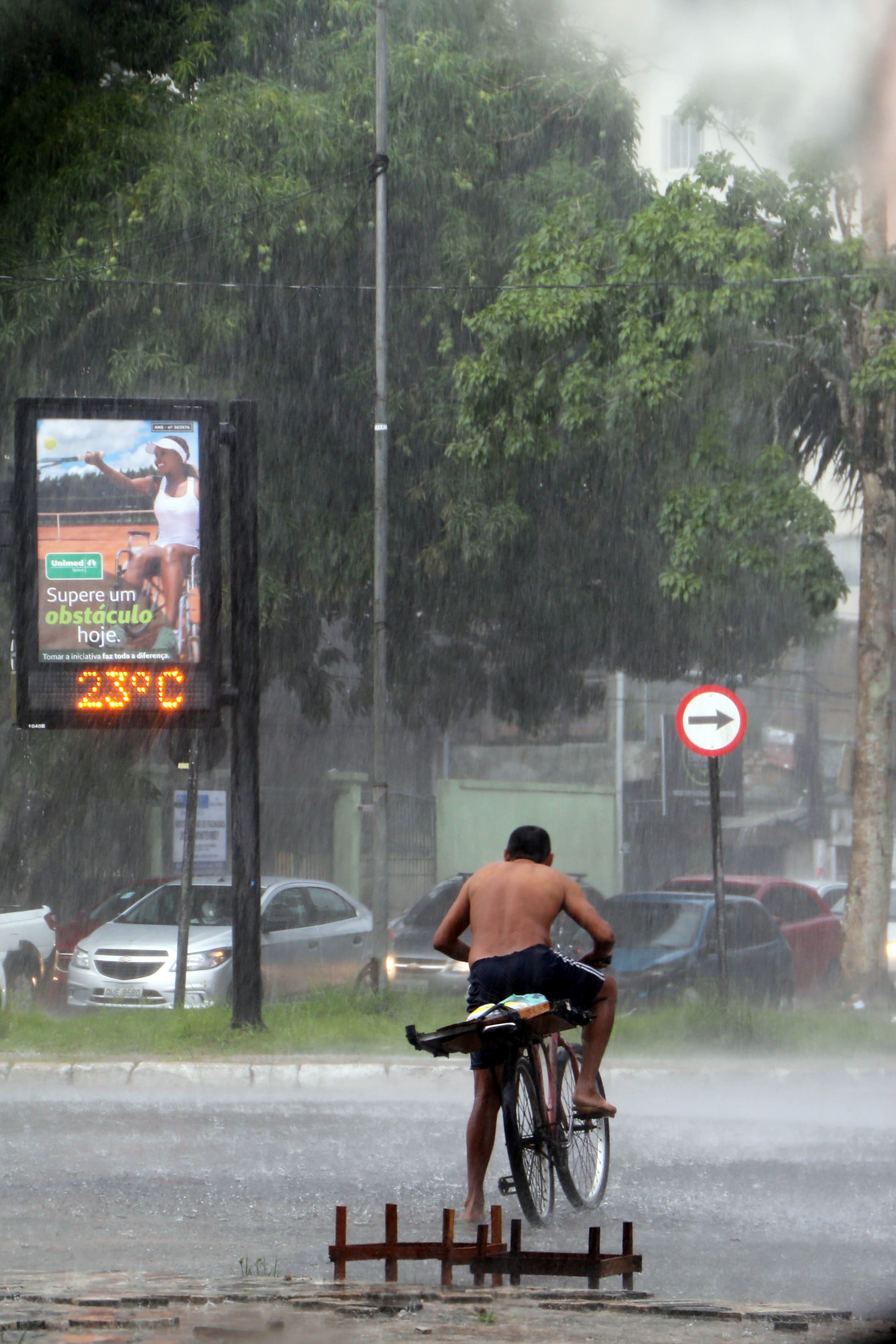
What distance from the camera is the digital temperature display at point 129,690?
10578 mm

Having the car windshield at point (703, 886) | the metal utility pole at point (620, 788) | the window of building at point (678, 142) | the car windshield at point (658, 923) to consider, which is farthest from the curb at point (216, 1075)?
the metal utility pole at point (620, 788)

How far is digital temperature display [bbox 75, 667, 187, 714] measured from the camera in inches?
416

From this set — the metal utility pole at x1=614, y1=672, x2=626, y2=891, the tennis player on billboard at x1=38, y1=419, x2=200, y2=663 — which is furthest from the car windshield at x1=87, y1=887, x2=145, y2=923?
the metal utility pole at x1=614, y1=672, x2=626, y2=891

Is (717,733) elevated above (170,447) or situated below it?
below

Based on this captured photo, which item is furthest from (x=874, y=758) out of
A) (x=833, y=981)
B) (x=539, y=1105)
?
(x=539, y=1105)

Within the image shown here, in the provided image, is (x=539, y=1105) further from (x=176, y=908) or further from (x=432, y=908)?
(x=432, y=908)

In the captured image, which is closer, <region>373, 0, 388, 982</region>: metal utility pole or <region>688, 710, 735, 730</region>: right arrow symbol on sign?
<region>688, 710, 735, 730</region>: right arrow symbol on sign

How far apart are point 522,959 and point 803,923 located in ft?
42.9

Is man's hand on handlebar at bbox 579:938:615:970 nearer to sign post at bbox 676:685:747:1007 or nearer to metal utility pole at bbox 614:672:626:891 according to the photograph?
sign post at bbox 676:685:747:1007

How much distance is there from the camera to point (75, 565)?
35.0ft

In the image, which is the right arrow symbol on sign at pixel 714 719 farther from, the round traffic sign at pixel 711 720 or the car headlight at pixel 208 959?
the car headlight at pixel 208 959

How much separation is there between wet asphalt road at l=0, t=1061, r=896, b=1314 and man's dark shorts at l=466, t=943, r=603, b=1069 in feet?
2.57

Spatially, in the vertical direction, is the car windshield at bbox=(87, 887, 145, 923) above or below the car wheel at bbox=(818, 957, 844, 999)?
above

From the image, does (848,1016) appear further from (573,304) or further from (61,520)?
(61,520)
